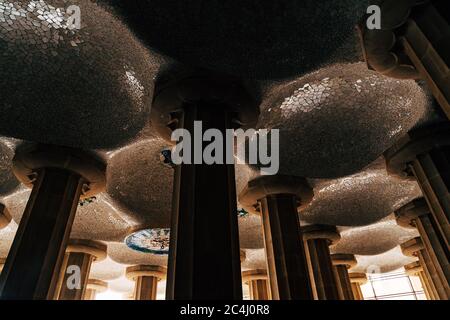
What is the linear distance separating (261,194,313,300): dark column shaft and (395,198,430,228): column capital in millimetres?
3736

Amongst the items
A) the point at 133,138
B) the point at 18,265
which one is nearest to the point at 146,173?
the point at 133,138

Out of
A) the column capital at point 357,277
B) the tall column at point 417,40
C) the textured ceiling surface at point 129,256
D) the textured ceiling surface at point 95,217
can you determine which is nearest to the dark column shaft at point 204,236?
the tall column at point 417,40

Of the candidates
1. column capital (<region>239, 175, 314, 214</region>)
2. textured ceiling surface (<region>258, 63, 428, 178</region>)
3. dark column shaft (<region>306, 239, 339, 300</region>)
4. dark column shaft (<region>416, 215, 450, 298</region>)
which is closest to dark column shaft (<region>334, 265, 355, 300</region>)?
dark column shaft (<region>306, 239, 339, 300</region>)

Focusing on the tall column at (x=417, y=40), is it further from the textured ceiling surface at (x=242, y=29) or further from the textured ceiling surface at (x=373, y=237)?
the textured ceiling surface at (x=373, y=237)

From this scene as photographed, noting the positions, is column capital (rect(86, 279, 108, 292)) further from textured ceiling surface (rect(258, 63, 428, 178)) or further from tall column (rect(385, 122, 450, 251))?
tall column (rect(385, 122, 450, 251))

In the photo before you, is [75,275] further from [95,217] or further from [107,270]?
[107,270]

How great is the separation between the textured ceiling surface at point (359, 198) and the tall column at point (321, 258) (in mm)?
309

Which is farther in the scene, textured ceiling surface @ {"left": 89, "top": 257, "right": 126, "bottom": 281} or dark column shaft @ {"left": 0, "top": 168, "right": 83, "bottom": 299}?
textured ceiling surface @ {"left": 89, "top": 257, "right": 126, "bottom": 281}

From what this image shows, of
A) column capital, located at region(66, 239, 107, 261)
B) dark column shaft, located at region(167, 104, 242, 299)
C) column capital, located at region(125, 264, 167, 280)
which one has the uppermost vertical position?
column capital, located at region(125, 264, 167, 280)

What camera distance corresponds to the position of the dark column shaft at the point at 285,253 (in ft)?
23.2

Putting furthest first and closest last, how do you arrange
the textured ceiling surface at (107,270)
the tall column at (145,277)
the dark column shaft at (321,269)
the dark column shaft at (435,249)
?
the textured ceiling surface at (107,270), the tall column at (145,277), the dark column shaft at (321,269), the dark column shaft at (435,249)

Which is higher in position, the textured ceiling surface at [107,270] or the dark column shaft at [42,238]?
the textured ceiling surface at [107,270]

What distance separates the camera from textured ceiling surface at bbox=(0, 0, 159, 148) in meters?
5.38

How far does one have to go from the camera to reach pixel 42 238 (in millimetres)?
6184
